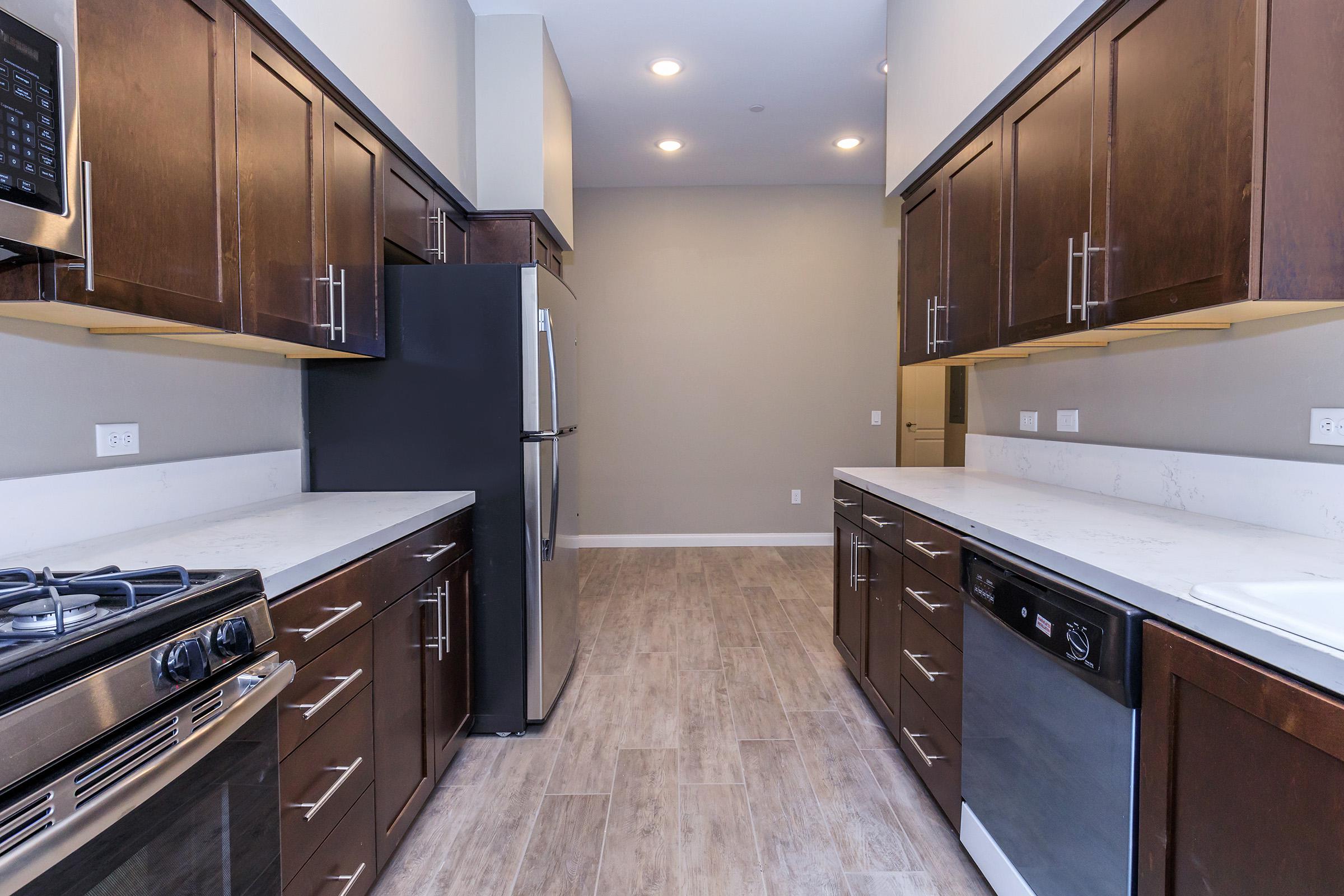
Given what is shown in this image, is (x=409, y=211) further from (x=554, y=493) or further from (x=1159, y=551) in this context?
(x=1159, y=551)

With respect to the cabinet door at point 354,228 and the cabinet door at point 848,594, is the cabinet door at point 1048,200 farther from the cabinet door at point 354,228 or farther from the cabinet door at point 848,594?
the cabinet door at point 354,228

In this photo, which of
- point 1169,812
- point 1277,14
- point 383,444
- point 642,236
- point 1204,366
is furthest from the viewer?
point 642,236

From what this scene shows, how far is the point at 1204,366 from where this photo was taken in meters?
1.81

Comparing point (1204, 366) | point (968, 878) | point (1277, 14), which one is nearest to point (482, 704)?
point (968, 878)

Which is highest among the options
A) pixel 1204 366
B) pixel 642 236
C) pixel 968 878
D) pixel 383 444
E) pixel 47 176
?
pixel 642 236

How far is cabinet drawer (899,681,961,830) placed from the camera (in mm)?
1757

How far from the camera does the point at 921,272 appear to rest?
2918 millimetres

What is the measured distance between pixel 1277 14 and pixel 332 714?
7.26 ft

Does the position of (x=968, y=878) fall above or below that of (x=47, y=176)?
below

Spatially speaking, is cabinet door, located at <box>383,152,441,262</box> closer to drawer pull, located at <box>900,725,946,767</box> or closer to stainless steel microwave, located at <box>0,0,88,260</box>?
stainless steel microwave, located at <box>0,0,88,260</box>

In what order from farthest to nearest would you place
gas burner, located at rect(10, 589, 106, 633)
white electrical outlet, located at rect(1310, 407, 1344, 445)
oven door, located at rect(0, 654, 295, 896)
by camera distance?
white electrical outlet, located at rect(1310, 407, 1344, 445) < gas burner, located at rect(10, 589, 106, 633) < oven door, located at rect(0, 654, 295, 896)

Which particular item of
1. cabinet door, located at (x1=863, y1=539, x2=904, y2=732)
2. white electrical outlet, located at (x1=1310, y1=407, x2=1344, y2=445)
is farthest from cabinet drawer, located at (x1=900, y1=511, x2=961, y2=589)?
white electrical outlet, located at (x1=1310, y1=407, x2=1344, y2=445)

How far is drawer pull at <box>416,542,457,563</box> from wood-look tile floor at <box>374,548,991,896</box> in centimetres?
73

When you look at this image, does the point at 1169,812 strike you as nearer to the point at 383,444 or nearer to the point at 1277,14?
the point at 1277,14
